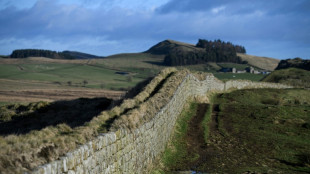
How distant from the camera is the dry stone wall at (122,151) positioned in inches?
256

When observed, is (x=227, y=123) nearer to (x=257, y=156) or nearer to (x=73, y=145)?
(x=257, y=156)

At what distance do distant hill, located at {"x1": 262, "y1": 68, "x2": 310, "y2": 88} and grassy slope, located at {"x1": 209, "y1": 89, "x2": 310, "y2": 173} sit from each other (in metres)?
30.0

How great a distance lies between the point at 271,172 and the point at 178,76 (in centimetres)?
1344

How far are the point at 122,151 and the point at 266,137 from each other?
1284 cm

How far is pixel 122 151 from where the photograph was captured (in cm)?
948

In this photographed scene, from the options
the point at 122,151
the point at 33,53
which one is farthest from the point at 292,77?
the point at 33,53

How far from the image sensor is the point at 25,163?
18.3 feet

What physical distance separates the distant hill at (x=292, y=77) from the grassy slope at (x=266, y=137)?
30046 mm

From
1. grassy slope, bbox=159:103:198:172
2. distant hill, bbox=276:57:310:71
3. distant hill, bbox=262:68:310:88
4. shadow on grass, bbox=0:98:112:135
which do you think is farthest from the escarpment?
distant hill, bbox=276:57:310:71

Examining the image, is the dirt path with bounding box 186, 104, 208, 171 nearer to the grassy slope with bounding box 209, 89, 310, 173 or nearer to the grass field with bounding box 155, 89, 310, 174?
the grass field with bounding box 155, 89, 310, 174

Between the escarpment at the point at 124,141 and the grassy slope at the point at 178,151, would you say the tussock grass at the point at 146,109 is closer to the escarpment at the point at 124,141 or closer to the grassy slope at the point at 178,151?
the escarpment at the point at 124,141

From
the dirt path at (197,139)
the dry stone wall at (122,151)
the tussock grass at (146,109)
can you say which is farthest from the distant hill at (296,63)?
the dry stone wall at (122,151)

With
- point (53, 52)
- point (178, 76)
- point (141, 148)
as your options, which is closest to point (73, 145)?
point (141, 148)

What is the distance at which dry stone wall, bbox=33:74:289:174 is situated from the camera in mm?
6512
